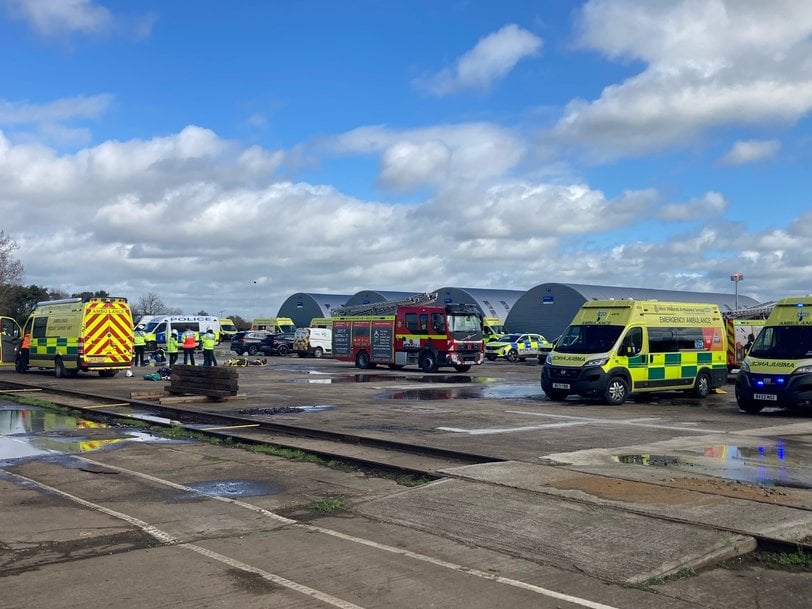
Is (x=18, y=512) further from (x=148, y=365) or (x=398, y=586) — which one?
(x=148, y=365)

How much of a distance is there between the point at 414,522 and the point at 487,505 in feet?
2.98

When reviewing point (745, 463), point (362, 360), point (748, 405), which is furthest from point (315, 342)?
point (745, 463)

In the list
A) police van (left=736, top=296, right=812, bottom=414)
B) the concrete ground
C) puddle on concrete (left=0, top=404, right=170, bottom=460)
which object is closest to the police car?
police van (left=736, top=296, right=812, bottom=414)

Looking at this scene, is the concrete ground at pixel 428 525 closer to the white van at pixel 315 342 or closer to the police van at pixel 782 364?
the police van at pixel 782 364

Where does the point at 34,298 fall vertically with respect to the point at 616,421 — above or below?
above

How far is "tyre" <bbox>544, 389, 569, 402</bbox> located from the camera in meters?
19.4

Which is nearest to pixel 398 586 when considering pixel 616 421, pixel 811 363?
pixel 616 421

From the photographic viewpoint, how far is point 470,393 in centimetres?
2177

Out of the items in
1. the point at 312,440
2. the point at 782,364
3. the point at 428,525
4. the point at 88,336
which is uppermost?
the point at 88,336

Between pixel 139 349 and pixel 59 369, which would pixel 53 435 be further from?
pixel 139 349

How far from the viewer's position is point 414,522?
7.41 meters

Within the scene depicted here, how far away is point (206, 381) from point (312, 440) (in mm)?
6367

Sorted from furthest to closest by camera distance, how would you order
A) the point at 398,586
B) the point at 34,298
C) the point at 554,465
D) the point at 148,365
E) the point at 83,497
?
the point at 34,298
the point at 148,365
the point at 554,465
the point at 83,497
the point at 398,586

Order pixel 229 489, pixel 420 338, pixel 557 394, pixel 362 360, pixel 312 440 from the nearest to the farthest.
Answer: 1. pixel 229 489
2. pixel 312 440
3. pixel 557 394
4. pixel 420 338
5. pixel 362 360
